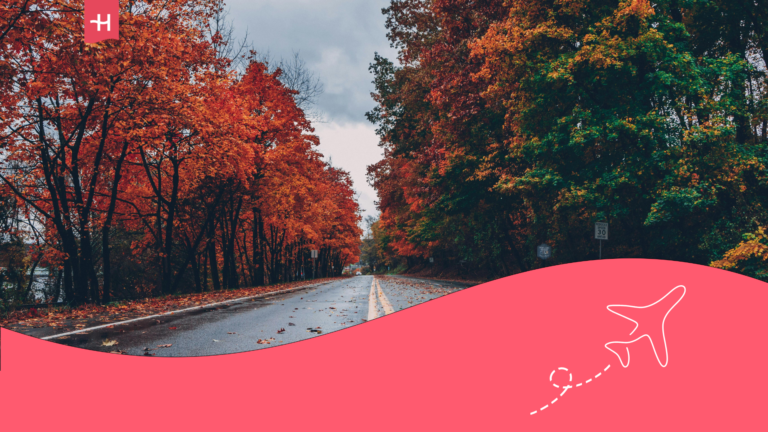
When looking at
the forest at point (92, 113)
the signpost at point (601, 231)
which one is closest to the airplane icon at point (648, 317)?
the signpost at point (601, 231)

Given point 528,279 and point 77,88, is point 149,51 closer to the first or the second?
point 77,88

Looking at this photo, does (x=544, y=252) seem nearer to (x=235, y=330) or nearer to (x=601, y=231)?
(x=601, y=231)

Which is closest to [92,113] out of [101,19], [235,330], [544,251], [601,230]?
[235,330]

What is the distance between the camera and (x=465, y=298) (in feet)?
4.79

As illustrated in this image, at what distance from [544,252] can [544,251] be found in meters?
0.02

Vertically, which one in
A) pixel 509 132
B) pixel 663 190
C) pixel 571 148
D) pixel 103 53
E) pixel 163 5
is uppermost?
pixel 163 5

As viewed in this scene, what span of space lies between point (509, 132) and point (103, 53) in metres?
2.66

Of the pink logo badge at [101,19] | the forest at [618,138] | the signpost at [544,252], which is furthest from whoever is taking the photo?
the forest at [618,138]

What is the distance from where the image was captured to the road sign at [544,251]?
1.83 metres

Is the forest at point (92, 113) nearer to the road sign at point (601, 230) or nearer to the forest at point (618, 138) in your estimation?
the forest at point (618, 138)

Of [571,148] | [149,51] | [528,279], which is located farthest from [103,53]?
[571,148]

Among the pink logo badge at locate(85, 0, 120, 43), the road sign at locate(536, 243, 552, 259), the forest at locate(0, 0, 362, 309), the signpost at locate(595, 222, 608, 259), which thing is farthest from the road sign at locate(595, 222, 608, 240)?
the pink logo badge at locate(85, 0, 120, 43)

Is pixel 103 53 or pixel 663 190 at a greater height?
pixel 103 53

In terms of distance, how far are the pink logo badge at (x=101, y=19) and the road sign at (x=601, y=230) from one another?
2.39m
